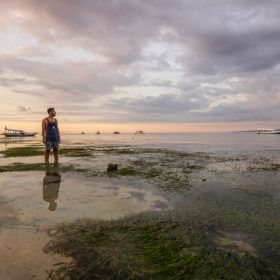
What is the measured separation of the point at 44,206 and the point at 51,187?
2.79 meters

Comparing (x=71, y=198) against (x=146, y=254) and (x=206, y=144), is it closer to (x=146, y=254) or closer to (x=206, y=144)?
(x=146, y=254)

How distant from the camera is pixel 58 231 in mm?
6191

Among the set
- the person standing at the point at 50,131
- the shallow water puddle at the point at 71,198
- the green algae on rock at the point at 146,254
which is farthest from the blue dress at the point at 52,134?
the green algae on rock at the point at 146,254

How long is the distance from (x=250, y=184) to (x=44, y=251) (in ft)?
33.1

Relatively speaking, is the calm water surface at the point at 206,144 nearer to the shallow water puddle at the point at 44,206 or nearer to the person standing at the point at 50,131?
the person standing at the point at 50,131

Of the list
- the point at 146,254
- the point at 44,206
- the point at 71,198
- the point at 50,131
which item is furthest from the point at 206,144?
the point at 146,254

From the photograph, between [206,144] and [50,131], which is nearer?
[50,131]

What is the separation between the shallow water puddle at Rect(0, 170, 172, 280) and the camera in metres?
4.83

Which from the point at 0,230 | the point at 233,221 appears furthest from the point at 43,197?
the point at 233,221

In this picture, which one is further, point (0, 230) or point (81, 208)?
point (81, 208)

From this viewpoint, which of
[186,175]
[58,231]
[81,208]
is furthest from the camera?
[186,175]

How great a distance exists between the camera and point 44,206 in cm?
820

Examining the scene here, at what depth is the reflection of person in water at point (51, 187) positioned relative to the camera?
28.8 ft

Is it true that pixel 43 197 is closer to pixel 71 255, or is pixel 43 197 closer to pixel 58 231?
pixel 58 231
